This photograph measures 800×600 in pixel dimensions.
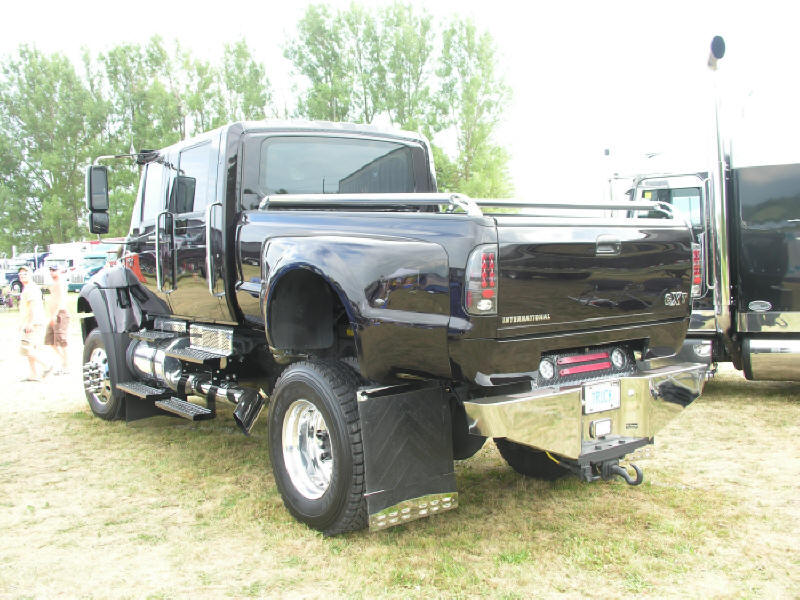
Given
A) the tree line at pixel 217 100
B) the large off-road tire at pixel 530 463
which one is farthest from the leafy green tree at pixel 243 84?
the large off-road tire at pixel 530 463

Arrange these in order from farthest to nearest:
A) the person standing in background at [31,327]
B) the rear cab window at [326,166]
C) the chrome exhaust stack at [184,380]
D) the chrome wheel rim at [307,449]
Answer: the person standing in background at [31,327]
the rear cab window at [326,166]
the chrome exhaust stack at [184,380]
the chrome wheel rim at [307,449]

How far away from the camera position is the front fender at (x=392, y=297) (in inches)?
125

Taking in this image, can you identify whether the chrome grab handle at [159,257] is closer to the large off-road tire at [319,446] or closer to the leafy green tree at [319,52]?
the large off-road tire at [319,446]

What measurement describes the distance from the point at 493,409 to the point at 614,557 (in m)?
1.06

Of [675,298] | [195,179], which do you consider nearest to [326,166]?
[195,179]

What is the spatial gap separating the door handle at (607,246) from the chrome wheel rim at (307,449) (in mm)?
1709

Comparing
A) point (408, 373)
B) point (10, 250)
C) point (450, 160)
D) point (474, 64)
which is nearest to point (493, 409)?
point (408, 373)

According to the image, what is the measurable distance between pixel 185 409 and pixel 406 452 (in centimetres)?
258

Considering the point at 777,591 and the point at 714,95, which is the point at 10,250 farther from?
the point at 777,591

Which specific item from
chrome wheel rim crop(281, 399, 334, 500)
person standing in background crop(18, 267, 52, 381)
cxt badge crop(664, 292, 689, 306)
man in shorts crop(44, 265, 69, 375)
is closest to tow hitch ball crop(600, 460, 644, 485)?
cxt badge crop(664, 292, 689, 306)

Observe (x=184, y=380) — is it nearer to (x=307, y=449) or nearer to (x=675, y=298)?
(x=307, y=449)

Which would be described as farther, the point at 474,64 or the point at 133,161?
the point at 474,64

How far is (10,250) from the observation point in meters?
35.9

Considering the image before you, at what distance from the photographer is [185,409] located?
545 centimetres
